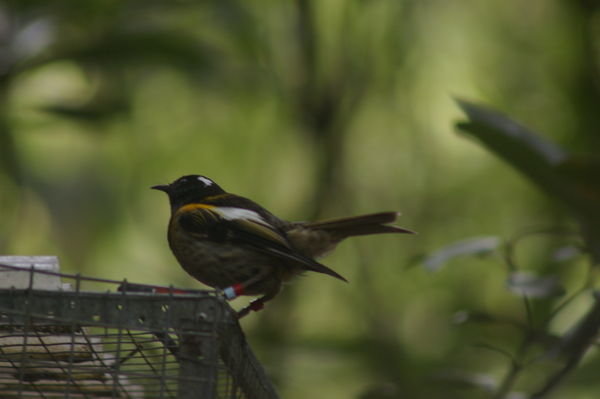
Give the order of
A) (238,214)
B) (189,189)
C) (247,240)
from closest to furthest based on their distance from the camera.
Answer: (247,240) → (238,214) → (189,189)

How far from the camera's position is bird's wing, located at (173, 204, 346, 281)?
4012 millimetres

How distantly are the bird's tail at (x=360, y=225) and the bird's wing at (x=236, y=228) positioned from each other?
0.23 m

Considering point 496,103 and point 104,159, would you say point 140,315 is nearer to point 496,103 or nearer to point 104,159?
point 104,159

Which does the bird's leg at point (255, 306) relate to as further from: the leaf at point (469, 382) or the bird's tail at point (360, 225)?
the leaf at point (469, 382)

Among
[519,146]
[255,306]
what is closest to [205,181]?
[255,306]

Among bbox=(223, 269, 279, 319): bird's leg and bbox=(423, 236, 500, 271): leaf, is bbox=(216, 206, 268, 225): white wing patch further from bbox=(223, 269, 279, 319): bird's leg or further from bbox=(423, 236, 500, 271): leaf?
bbox=(423, 236, 500, 271): leaf

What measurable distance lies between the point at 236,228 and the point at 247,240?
0.26ft

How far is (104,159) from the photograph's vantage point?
24.0 feet

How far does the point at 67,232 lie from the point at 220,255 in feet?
8.37

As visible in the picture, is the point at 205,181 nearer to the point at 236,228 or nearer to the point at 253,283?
the point at 236,228

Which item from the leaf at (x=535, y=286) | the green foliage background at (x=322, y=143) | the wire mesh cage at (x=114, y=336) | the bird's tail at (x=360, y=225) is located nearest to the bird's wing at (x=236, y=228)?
the bird's tail at (x=360, y=225)

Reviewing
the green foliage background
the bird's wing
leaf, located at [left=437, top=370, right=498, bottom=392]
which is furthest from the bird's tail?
the green foliage background

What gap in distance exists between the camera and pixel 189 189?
4.66m

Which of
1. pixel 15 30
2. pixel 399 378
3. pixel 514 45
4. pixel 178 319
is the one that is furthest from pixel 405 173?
pixel 178 319
